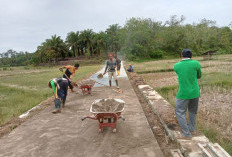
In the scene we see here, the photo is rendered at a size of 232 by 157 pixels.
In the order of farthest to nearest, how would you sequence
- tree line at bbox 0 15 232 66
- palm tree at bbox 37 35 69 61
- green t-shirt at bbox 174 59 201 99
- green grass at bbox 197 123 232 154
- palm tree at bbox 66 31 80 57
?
palm tree at bbox 66 31 80 57 < palm tree at bbox 37 35 69 61 < tree line at bbox 0 15 232 66 < green grass at bbox 197 123 232 154 < green t-shirt at bbox 174 59 201 99

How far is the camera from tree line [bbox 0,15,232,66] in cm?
3769

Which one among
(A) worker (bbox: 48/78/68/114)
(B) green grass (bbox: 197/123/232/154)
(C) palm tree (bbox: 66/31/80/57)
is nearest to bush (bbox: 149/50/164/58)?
(C) palm tree (bbox: 66/31/80/57)

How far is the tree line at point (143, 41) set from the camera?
37.7m

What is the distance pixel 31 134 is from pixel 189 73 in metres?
3.50

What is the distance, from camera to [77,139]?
3.28 meters

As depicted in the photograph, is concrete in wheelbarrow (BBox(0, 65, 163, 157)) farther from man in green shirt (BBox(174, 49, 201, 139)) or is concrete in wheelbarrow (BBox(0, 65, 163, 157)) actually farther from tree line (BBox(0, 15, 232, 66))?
tree line (BBox(0, 15, 232, 66))

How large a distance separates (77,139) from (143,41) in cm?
3744

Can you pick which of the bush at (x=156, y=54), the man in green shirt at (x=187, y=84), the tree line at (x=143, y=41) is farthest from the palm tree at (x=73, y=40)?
the man in green shirt at (x=187, y=84)

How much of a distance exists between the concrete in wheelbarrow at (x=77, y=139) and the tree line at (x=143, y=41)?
33.1 meters

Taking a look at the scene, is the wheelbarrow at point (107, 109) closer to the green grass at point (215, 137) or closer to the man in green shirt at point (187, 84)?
the man in green shirt at point (187, 84)

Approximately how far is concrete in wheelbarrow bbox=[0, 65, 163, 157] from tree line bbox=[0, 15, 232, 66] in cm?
3309

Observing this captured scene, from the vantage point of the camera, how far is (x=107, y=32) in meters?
51.7

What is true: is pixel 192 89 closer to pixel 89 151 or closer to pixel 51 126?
pixel 89 151

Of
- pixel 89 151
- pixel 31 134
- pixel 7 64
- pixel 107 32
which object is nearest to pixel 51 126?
pixel 31 134
